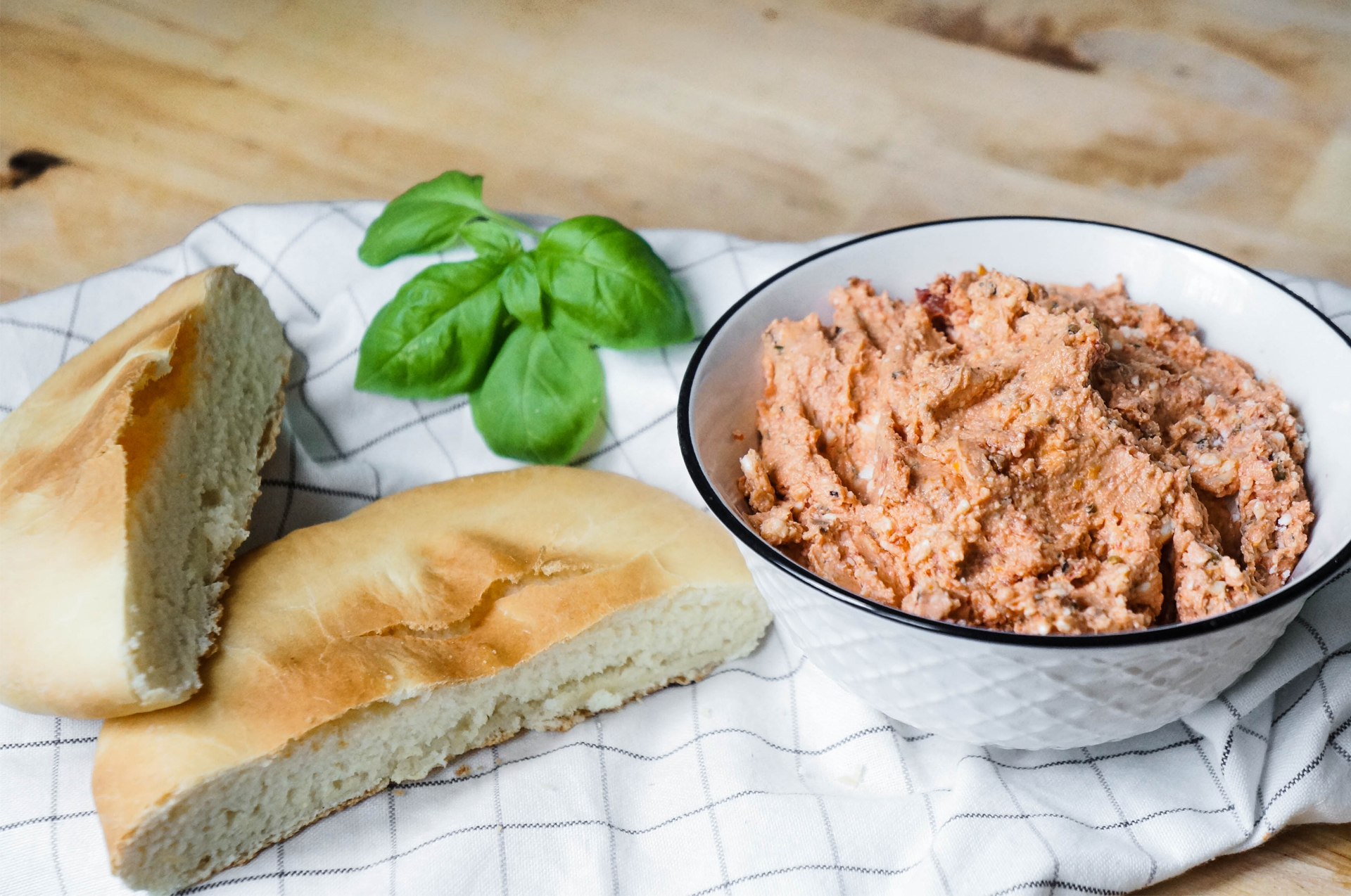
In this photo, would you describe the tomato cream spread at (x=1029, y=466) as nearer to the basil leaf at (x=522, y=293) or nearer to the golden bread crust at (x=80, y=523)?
the basil leaf at (x=522, y=293)

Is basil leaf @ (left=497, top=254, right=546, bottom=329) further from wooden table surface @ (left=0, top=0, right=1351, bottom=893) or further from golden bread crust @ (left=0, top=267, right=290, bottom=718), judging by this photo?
wooden table surface @ (left=0, top=0, right=1351, bottom=893)

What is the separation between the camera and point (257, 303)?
94.6 inches

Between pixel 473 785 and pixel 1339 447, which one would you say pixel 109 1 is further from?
Answer: pixel 1339 447

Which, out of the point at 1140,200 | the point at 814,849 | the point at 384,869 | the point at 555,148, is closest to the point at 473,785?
the point at 384,869

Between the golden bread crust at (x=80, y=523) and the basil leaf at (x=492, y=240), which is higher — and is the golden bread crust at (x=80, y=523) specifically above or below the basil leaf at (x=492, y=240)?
below

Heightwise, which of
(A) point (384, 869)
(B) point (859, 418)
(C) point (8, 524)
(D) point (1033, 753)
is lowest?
(A) point (384, 869)

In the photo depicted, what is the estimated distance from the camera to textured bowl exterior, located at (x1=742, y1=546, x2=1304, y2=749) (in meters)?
1.49

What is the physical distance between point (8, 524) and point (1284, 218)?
2762mm

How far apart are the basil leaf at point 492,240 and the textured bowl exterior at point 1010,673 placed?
2.99 feet

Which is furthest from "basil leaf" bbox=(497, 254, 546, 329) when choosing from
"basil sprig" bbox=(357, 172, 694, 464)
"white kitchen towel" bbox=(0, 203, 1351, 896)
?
"white kitchen towel" bbox=(0, 203, 1351, 896)

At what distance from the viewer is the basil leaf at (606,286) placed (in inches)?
88.8

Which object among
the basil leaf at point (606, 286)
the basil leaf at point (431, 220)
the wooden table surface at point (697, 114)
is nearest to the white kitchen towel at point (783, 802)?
the basil leaf at point (606, 286)

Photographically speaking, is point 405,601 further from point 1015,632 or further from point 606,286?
point 1015,632

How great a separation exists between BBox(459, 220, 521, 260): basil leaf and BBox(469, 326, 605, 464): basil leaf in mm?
182
